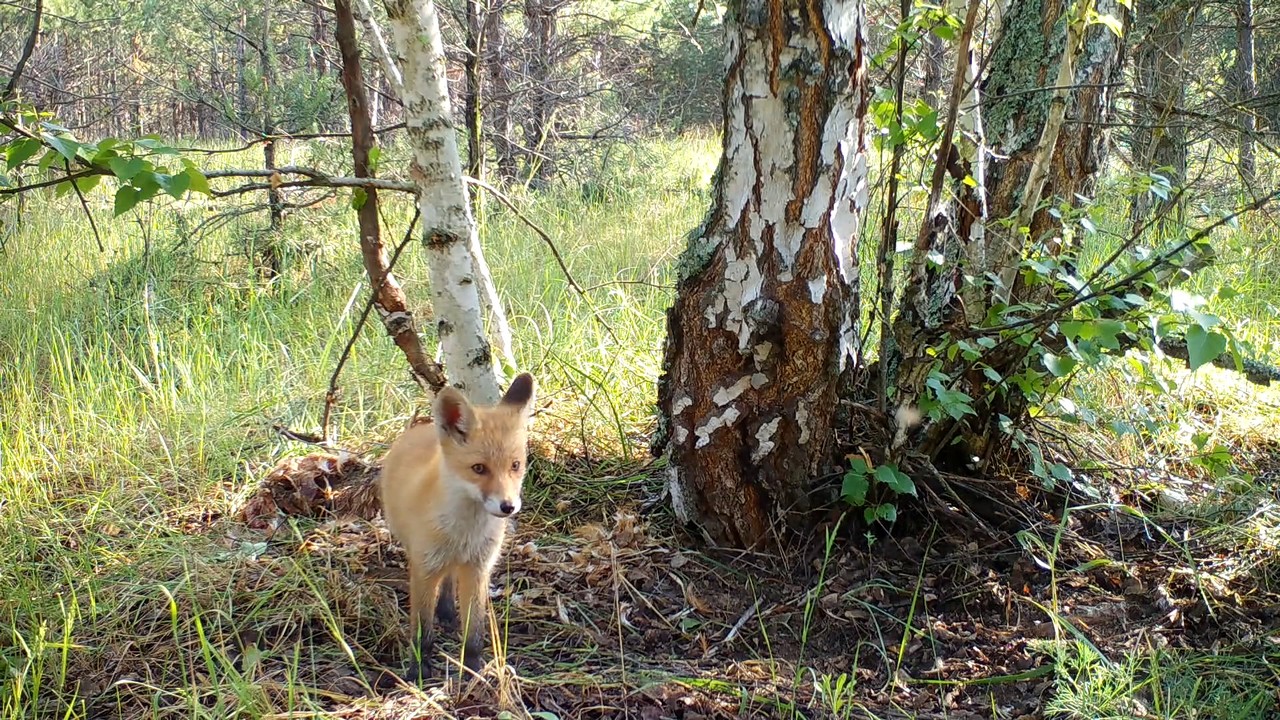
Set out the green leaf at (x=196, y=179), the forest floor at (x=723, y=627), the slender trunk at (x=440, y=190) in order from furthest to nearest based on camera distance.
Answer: the slender trunk at (x=440, y=190) < the forest floor at (x=723, y=627) < the green leaf at (x=196, y=179)

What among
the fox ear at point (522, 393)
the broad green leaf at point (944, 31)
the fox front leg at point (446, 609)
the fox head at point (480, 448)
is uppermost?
the broad green leaf at point (944, 31)

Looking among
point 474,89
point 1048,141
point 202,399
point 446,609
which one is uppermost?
point 474,89

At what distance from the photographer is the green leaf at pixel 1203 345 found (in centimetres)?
218

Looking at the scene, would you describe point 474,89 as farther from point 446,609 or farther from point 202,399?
point 446,609

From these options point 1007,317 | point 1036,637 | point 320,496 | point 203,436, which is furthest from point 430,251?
point 1036,637

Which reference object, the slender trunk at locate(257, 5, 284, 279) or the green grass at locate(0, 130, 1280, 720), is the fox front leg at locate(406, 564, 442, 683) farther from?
the slender trunk at locate(257, 5, 284, 279)

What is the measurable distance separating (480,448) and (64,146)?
4.28ft

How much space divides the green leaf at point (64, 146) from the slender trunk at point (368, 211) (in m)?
1.20

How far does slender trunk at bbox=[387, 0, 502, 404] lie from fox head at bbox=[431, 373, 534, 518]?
0.90 metres

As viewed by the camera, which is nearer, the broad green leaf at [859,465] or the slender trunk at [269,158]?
the broad green leaf at [859,465]

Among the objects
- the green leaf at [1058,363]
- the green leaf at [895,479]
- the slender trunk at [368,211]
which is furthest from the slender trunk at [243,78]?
the green leaf at [1058,363]

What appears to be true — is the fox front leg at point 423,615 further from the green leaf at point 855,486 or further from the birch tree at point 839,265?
the green leaf at point 855,486

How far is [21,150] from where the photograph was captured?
A: 217cm

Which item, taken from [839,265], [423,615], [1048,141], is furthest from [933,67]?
[423,615]
